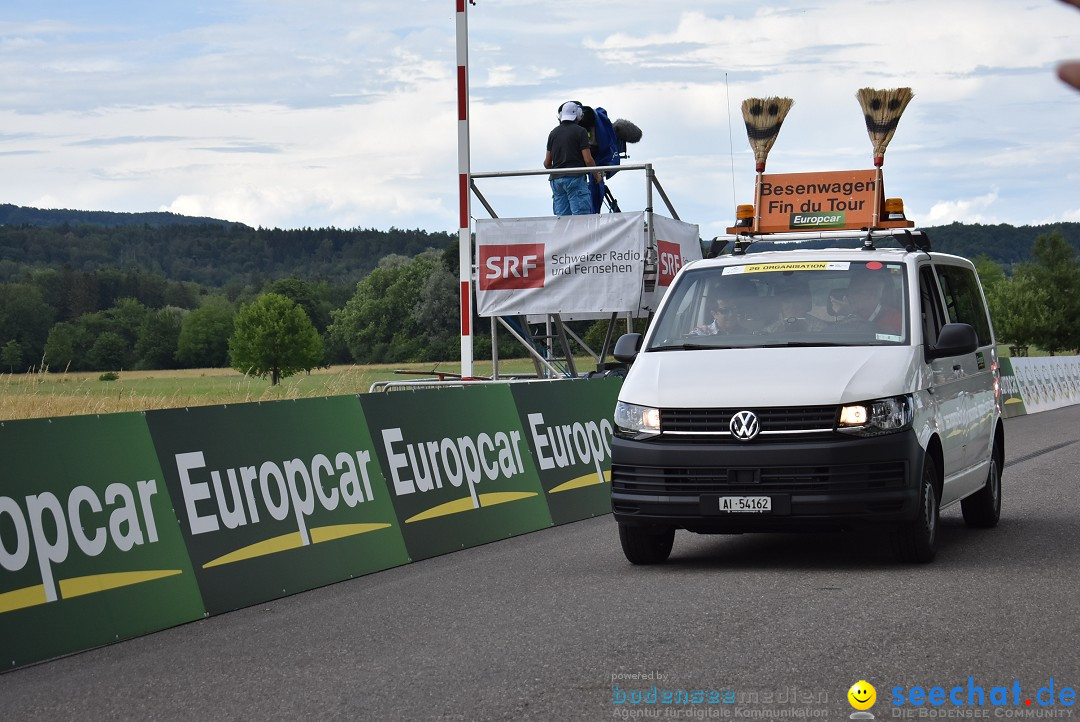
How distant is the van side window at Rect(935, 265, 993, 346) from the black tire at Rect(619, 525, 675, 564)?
282 centimetres

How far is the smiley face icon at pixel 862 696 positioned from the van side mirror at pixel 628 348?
445cm

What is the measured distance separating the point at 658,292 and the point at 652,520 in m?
10.0

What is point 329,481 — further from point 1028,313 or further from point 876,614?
point 1028,313

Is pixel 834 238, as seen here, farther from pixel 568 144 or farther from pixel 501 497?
pixel 568 144

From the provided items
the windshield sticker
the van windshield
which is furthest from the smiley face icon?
the windshield sticker

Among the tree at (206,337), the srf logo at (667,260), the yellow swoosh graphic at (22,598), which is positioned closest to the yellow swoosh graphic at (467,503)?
the yellow swoosh graphic at (22,598)

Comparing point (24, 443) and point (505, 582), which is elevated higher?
point (24, 443)

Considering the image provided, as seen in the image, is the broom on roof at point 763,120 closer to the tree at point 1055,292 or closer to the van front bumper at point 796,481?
the van front bumper at point 796,481

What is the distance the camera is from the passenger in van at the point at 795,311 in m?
9.85

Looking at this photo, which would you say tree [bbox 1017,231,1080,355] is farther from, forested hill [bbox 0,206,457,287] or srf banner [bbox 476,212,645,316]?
srf banner [bbox 476,212,645,316]

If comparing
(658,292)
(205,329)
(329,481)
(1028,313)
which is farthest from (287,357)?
(329,481)

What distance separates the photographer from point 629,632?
23.4 ft

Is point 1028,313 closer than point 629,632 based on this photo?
No

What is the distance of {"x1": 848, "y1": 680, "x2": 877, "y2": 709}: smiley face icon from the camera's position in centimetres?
536
